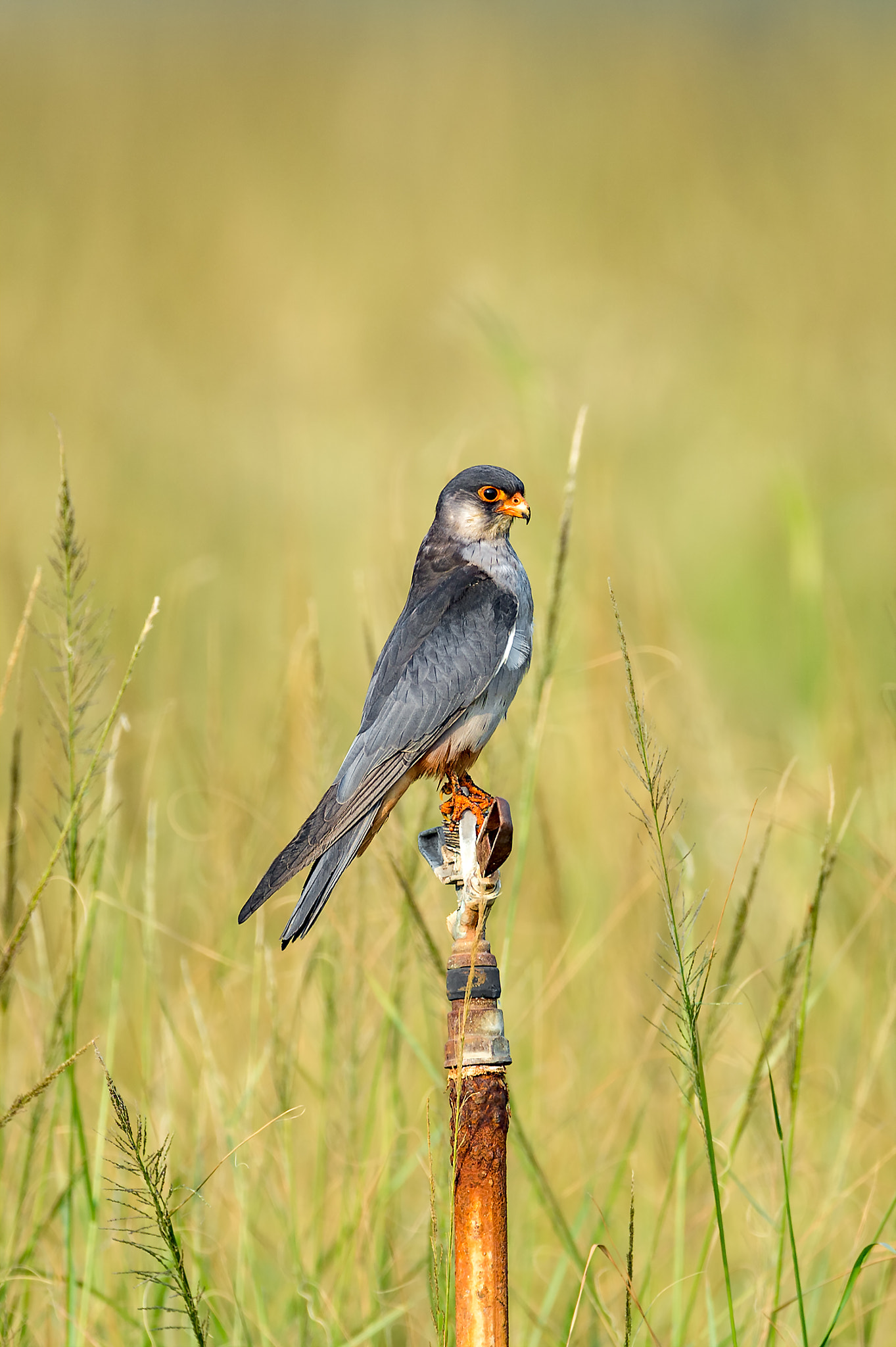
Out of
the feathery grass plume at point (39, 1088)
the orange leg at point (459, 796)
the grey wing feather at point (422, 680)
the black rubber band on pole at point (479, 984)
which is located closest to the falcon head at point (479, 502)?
the grey wing feather at point (422, 680)

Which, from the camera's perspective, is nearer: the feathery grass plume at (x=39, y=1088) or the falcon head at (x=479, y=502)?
the feathery grass plume at (x=39, y=1088)

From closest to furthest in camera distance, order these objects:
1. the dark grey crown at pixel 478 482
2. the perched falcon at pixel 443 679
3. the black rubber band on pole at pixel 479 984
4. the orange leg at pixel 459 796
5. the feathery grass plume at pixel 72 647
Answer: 1. the black rubber band on pole at pixel 479 984
2. the feathery grass plume at pixel 72 647
3. the perched falcon at pixel 443 679
4. the orange leg at pixel 459 796
5. the dark grey crown at pixel 478 482

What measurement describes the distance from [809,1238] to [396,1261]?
99 centimetres

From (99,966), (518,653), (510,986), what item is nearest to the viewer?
(518,653)

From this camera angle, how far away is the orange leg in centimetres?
261

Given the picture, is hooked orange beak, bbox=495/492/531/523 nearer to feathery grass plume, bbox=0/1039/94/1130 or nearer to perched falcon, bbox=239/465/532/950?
perched falcon, bbox=239/465/532/950

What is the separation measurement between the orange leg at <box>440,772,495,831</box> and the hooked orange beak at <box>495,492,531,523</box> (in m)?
0.59

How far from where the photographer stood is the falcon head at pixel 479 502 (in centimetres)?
286

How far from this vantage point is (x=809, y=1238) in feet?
10.2

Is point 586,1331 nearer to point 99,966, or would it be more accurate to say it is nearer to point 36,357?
point 99,966

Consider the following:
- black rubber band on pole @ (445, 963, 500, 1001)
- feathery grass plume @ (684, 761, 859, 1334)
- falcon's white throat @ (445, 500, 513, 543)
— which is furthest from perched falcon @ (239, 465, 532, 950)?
feathery grass plume @ (684, 761, 859, 1334)

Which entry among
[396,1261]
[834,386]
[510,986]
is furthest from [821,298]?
[396,1261]

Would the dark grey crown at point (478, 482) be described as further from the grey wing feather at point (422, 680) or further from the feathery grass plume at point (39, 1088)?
the feathery grass plume at point (39, 1088)

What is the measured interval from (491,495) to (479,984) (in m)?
1.38
